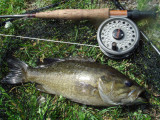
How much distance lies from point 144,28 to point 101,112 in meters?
1.63

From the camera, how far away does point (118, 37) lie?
111 inches

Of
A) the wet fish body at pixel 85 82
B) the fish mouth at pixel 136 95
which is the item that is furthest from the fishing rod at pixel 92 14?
the fish mouth at pixel 136 95

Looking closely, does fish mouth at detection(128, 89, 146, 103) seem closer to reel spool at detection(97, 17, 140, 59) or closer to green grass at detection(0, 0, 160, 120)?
green grass at detection(0, 0, 160, 120)

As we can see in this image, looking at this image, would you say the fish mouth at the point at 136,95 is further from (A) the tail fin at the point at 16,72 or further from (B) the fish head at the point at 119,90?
(A) the tail fin at the point at 16,72

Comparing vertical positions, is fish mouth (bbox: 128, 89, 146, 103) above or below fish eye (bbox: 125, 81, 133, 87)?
below

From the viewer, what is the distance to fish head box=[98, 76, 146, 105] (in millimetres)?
2580

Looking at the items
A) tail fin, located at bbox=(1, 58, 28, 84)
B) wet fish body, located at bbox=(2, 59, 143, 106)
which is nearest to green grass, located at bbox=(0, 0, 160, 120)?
tail fin, located at bbox=(1, 58, 28, 84)

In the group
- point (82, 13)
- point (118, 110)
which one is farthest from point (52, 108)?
point (82, 13)

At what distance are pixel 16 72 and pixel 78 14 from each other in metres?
1.46

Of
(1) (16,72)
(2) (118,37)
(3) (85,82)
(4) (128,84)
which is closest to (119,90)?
(4) (128,84)

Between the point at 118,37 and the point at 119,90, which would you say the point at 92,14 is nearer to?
the point at 118,37

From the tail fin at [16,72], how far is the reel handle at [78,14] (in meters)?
0.89

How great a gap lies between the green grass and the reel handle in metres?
0.22

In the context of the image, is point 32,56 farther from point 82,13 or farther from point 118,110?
point 118,110
